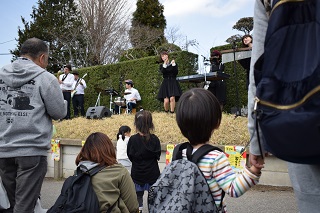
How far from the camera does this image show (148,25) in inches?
1180

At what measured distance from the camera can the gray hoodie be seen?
2.99m

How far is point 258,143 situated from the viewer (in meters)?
1.46

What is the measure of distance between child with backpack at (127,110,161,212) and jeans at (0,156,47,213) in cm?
144

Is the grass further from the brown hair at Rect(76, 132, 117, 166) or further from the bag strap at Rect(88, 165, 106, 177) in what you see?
the bag strap at Rect(88, 165, 106, 177)

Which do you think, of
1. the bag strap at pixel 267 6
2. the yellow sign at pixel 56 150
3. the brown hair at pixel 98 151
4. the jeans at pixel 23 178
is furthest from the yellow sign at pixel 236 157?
the yellow sign at pixel 56 150

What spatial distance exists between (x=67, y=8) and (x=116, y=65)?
20.9 metres

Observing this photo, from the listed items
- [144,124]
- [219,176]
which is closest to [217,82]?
[144,124]

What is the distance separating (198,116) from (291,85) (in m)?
0.67

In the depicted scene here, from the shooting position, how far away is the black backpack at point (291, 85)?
1178 mm

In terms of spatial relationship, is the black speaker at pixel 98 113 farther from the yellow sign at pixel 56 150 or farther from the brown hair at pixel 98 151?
the brown hair at pixel 98 151

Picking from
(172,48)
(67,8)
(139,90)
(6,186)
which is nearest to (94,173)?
(6,186)

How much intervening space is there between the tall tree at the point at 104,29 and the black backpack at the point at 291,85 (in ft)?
81.7

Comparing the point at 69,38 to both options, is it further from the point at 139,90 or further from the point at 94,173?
the point at 94,173

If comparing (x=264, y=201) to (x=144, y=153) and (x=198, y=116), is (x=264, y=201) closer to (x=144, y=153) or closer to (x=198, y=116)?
(x=144, y=153)
